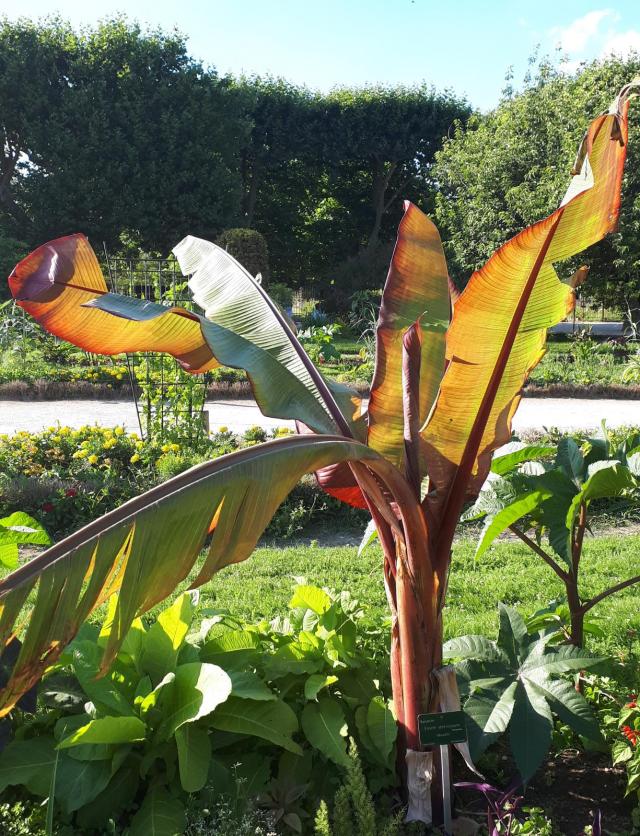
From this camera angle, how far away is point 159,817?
2.04m

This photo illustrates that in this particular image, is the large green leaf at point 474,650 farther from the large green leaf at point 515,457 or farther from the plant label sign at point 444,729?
the large green leaf at point 515,457

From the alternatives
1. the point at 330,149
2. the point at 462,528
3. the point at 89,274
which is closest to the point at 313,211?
the point at 330,149

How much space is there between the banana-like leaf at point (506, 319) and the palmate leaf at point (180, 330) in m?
0.33

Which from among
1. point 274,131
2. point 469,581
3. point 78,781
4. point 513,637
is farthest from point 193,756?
point 274,131

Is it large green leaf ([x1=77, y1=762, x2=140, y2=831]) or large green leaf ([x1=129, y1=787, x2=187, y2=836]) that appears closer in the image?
large green leaf ([x1=129, y1=787, x2=187, y2=836])

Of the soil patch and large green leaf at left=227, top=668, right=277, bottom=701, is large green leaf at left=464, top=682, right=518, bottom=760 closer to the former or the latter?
the soil patch

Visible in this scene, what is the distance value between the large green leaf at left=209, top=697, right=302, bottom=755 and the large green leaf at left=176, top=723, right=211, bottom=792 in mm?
74

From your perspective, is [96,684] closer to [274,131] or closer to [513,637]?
[513,637]

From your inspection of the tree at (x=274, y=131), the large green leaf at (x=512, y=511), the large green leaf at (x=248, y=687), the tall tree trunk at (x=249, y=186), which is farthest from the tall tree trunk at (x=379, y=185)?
the large green leaf at (x=248, y=687)

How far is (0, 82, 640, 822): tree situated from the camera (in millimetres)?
1610

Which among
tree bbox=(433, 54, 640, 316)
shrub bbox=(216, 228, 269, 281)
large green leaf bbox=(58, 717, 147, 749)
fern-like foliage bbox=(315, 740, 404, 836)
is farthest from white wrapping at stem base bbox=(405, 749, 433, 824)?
shrub bbox=(216, 228, 269, 281)

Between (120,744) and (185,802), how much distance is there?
25 cm

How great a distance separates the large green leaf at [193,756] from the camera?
6.64 ft

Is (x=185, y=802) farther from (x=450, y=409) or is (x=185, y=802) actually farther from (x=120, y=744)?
(x=450, y=409)
